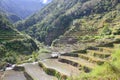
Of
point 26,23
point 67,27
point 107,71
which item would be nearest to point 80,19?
point 67,27

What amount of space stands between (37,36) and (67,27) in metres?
16.9

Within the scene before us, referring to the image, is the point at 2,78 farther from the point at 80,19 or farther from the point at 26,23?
the point at 26,23

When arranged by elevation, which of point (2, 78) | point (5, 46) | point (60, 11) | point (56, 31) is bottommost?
point (2, 78)

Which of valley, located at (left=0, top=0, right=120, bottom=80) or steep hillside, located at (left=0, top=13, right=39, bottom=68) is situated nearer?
valley, located at (left=0, top=0, right=120, bottom=80)

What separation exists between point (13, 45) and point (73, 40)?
3510 cm

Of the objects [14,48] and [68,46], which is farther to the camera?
[68,46]

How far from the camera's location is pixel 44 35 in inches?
5468

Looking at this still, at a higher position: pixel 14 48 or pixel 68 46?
pixel 14 48

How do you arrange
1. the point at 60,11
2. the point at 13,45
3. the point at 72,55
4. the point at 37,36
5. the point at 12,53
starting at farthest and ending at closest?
1. the point at 60,11
2. the point at 37,36
3. the point at 13,45
4. the point at 12,53
5. the point at 72,55

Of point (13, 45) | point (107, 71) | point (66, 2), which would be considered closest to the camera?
point (107, 71)

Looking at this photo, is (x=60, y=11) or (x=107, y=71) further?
(x=60, y=11)

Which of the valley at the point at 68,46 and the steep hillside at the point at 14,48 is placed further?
the steep hillside at the point at 14,48

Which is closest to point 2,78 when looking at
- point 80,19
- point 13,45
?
point 13,45

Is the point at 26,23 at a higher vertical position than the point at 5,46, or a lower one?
higher
